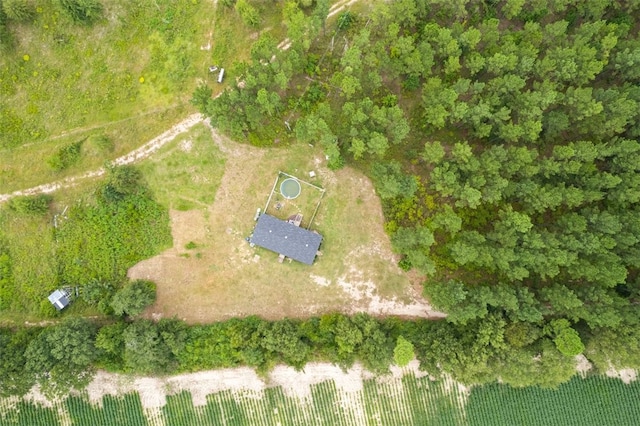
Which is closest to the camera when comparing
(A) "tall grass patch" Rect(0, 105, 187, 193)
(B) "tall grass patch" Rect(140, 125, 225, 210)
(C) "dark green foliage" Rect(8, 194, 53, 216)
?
(C) "dark green foliage" Rect(8, 194, 53, 216)

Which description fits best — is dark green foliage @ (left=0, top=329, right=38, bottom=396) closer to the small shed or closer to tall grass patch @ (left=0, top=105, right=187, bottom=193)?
the small shed

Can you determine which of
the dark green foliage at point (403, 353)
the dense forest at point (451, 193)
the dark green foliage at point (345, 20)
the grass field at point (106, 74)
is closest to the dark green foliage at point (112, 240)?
the dense forest at point (451, 193)

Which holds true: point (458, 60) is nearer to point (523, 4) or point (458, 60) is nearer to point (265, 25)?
point (523, 4)

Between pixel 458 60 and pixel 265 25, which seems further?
pixel 265 25

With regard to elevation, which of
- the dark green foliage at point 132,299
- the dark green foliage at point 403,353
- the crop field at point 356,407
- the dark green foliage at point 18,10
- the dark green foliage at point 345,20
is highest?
the dark green foliage at point 345,20

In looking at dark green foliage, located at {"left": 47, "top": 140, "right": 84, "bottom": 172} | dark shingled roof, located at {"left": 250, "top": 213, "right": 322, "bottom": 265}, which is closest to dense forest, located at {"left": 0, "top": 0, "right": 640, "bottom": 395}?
dark green foliage, located at {"left": 47, "top": 140, "right": 84, "bottom": 172}

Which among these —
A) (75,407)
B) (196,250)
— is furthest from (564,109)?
(75,407)

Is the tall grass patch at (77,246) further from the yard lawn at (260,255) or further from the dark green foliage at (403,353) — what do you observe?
the dark green foliage at (403,353)
